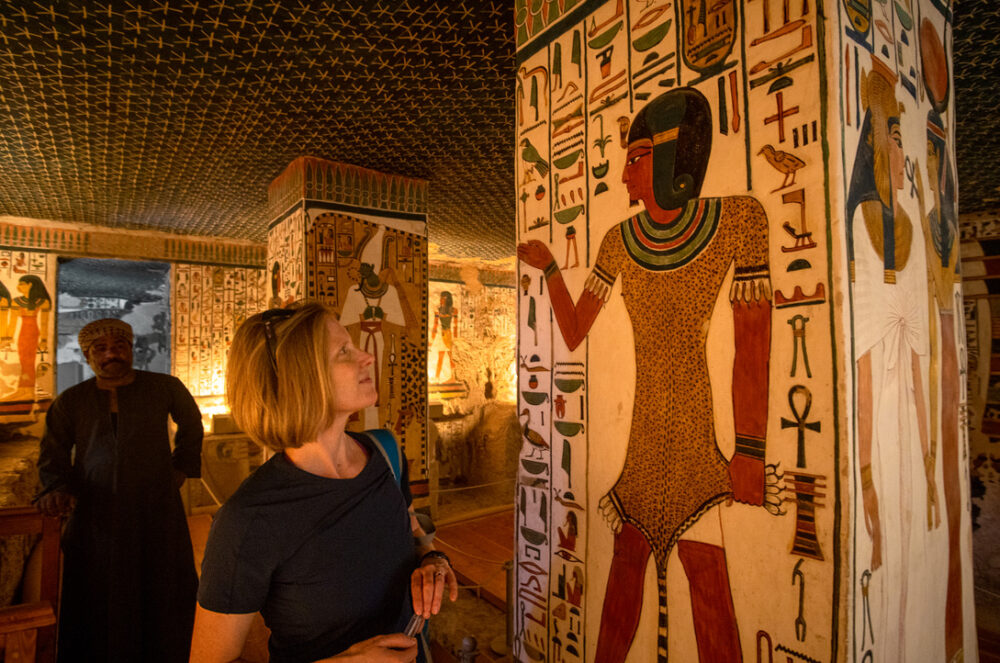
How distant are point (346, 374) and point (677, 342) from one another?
91 centimetres

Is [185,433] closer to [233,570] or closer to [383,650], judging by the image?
[233,570]

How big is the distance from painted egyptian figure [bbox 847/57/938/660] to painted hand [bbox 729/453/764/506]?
201 mm

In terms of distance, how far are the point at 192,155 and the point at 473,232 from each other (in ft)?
11.5

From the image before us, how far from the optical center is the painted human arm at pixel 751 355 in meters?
1.19

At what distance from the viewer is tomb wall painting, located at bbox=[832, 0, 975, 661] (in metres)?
1.13

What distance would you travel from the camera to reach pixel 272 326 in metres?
1.40

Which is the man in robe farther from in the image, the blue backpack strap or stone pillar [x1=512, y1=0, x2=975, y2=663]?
stone pillar [x1=512, y1=0, x2=975, y2=663]

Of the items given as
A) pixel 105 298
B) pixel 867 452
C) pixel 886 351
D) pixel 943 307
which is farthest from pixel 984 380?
pixel 105 298

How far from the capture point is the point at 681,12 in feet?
4.61

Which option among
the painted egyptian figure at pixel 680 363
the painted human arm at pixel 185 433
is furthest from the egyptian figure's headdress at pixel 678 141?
the painted human arm at pixel 185 433

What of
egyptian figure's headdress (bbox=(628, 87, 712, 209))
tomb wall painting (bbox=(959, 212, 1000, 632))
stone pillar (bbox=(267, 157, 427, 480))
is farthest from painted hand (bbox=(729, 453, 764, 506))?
tomb wall painting (bbox=(959, 212, 1000, 632))

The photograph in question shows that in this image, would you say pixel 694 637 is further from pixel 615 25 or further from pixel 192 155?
pixel 192 155

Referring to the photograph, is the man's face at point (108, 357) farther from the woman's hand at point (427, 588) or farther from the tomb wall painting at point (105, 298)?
the tomb wall painting at point (105, 298)

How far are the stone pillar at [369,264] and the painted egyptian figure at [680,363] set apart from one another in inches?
121
